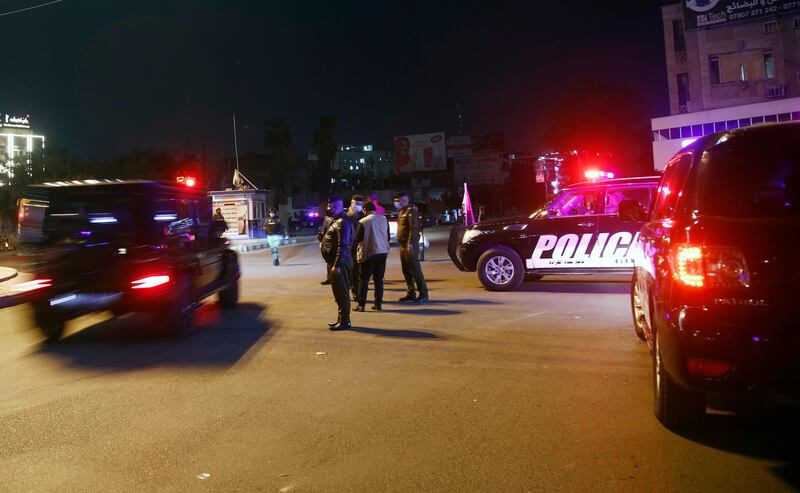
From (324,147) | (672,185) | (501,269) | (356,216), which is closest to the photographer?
(672,185)

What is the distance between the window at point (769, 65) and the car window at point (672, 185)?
33.1 m

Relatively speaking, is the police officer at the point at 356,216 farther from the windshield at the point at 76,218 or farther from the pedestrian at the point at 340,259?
the windshield at the point at 76,218

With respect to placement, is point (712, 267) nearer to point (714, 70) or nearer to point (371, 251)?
point (371, 251)

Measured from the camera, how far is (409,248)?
34.5ft

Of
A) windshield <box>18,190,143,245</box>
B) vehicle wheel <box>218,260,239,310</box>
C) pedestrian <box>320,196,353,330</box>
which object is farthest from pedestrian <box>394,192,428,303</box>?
windshield <box>18,190,143,245</box>

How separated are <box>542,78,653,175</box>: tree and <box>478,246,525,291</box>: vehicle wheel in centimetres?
3743

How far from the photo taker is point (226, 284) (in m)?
10.2

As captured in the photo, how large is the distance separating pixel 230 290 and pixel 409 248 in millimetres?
3090

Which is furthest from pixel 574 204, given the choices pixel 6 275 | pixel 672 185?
pixel 6 275

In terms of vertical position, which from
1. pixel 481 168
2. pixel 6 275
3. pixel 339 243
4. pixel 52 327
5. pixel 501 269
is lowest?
pixel 52 327

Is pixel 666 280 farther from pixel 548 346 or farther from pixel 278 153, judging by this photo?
pixel 278 153

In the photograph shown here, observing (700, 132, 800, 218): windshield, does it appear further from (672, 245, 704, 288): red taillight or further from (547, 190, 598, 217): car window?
(547, 190, 598, 217): car window

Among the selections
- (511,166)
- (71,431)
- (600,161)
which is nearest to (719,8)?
(600,161)

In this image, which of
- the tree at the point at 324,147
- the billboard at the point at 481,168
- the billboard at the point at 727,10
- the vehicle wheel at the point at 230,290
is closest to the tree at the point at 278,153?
the tree at the point at 324,147
